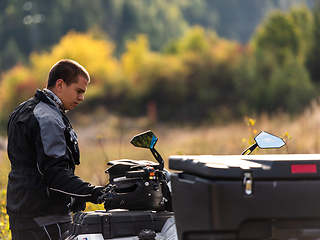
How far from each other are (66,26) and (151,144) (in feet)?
214

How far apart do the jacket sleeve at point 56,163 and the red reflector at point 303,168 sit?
3.65 ft

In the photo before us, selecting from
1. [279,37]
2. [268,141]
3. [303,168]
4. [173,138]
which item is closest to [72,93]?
[268,141]

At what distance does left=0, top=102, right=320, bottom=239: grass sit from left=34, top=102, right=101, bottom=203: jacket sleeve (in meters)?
2.43

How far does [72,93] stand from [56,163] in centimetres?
55

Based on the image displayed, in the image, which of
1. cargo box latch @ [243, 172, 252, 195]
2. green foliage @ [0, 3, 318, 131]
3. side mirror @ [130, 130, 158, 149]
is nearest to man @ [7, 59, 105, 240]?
side mirror @ [130, 130, 158, 149]

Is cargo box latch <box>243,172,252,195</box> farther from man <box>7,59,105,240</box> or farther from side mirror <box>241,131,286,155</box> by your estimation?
→ man <box>7,59,105,240</box>

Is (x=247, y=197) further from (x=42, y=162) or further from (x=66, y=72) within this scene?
(x=66, y=72)

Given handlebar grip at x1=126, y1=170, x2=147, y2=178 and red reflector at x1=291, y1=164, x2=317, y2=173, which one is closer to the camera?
red reflector at x1=291, y1=164, x2=317, y2=173

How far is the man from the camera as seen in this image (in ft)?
8.33

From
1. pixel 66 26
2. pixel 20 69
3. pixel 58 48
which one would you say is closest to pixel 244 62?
pixel 58 48

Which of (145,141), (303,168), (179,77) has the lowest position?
(303,168)

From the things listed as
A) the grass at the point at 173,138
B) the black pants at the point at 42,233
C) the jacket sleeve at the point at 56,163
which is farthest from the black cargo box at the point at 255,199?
the grass at the point at 173,138

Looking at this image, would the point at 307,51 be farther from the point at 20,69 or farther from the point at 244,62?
the point at 20,69

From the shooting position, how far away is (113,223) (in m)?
2.49
